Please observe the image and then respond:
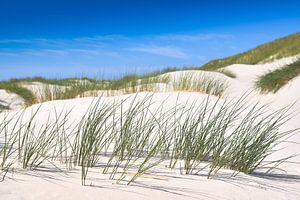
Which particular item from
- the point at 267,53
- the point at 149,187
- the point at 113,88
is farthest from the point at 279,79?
the point at 267,53

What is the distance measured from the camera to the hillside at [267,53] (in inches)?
745

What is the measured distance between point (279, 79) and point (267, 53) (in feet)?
40.3

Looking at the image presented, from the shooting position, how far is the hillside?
18.9 metres

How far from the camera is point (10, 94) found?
11.5 m

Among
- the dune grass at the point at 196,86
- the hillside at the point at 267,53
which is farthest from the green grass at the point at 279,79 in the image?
the hillside at the point at 267,53

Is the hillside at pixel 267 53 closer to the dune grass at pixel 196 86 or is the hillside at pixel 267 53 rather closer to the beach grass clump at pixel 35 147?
the dune grass at pixel 196 86

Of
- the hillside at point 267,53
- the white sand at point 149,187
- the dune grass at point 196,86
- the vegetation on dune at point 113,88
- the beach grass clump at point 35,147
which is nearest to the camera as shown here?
the white sand at point 149,187

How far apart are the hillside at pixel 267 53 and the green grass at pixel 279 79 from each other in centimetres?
912

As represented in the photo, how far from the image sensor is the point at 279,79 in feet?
30.6

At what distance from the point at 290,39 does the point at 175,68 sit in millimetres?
11987

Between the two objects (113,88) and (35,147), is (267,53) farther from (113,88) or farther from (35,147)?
(35,147)

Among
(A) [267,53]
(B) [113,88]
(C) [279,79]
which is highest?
(A) [267,53]

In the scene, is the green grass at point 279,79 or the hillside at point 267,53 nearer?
the green grass at point 279,79

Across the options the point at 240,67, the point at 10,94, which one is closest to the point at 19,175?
the point at 10,94
